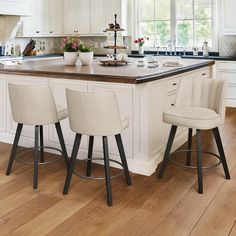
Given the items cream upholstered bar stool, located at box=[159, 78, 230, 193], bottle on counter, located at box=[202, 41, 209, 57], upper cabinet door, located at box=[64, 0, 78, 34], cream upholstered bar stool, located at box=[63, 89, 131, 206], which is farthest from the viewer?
upper cabinet door, located at box=[64, 0, 78, 34]

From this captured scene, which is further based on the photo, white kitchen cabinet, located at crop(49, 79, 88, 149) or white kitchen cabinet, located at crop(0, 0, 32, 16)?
white kitchen cabinet, located at crop(0, 0, 32, 16)

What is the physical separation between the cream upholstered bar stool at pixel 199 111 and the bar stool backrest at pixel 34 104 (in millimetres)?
968

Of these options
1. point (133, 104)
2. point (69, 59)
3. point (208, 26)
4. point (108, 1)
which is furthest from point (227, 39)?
point (133, 104)

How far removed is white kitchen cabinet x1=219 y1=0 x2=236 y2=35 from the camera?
19.7ft

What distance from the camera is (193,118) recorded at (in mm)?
2836

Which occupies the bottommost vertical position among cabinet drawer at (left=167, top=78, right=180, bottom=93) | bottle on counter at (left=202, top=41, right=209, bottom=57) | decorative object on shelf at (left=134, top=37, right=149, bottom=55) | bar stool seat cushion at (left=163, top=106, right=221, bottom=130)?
bar stool seat cushion at (left=163, top=106, right=221, bottom=130)

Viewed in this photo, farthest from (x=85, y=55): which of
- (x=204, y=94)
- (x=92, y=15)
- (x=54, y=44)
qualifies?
(x=54, y=44)

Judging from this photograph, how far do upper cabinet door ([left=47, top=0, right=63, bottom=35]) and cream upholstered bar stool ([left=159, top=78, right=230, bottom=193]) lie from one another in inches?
179

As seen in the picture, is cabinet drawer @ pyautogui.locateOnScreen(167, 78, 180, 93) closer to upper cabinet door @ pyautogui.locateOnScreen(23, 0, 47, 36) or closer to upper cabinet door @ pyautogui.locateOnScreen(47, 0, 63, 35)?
upper cabinet door @ pyautogui.locateOnScreen(23, 0, 47, 36)

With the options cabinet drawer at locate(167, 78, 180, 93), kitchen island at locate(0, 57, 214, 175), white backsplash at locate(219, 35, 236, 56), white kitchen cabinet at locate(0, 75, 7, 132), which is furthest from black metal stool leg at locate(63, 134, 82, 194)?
white backsplash at locate(219, 35, 236, 56)

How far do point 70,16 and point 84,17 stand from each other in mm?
329

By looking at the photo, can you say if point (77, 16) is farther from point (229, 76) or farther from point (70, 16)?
point (229, 76)

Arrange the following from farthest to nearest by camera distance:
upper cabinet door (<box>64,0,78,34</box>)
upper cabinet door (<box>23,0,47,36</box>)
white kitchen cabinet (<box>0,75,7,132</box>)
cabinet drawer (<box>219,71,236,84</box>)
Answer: upper cabinet door (<box>64,0,78,34</box>), upper cabinet door (<box>23,0,47,36</box>), cabinet drawer (<box>219,71,236,84</box>), white kitchen cabinet (<box>0,75,7,132</box>)

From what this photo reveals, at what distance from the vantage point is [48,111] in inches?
116
